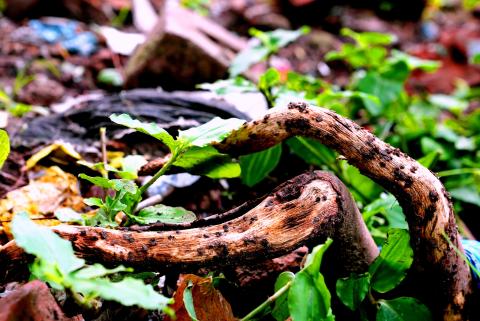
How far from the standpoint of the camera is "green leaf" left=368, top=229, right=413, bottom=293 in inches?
52.6

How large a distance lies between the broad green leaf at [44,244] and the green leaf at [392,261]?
33.2 inches

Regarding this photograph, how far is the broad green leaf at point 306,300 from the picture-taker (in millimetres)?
1141

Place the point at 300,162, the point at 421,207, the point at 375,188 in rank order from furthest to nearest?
the point at 300,162, the point at 375,188, the point at 421,207

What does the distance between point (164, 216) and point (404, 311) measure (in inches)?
29.9

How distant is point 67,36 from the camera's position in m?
3.74

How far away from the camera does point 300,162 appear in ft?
6.84

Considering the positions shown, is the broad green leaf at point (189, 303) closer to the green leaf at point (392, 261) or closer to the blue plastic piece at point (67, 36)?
the green leaf at point (392, 261)

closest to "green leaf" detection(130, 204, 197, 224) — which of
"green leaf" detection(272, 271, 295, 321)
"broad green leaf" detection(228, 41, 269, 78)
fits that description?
"green leaf" detection(272, 271, 295, 321)

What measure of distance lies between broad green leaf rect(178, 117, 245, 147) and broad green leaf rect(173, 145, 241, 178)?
0.08 meters

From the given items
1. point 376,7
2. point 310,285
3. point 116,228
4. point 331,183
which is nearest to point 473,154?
point 331,183

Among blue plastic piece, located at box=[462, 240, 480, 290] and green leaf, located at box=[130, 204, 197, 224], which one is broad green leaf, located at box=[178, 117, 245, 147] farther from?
blue plastic piece, located at box=[462, 240, 480, 290]

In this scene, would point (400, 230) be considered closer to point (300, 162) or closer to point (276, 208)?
point (276, 208)

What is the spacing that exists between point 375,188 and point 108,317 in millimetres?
1142

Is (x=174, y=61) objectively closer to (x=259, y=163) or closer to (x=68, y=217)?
(x=259, y=163)
